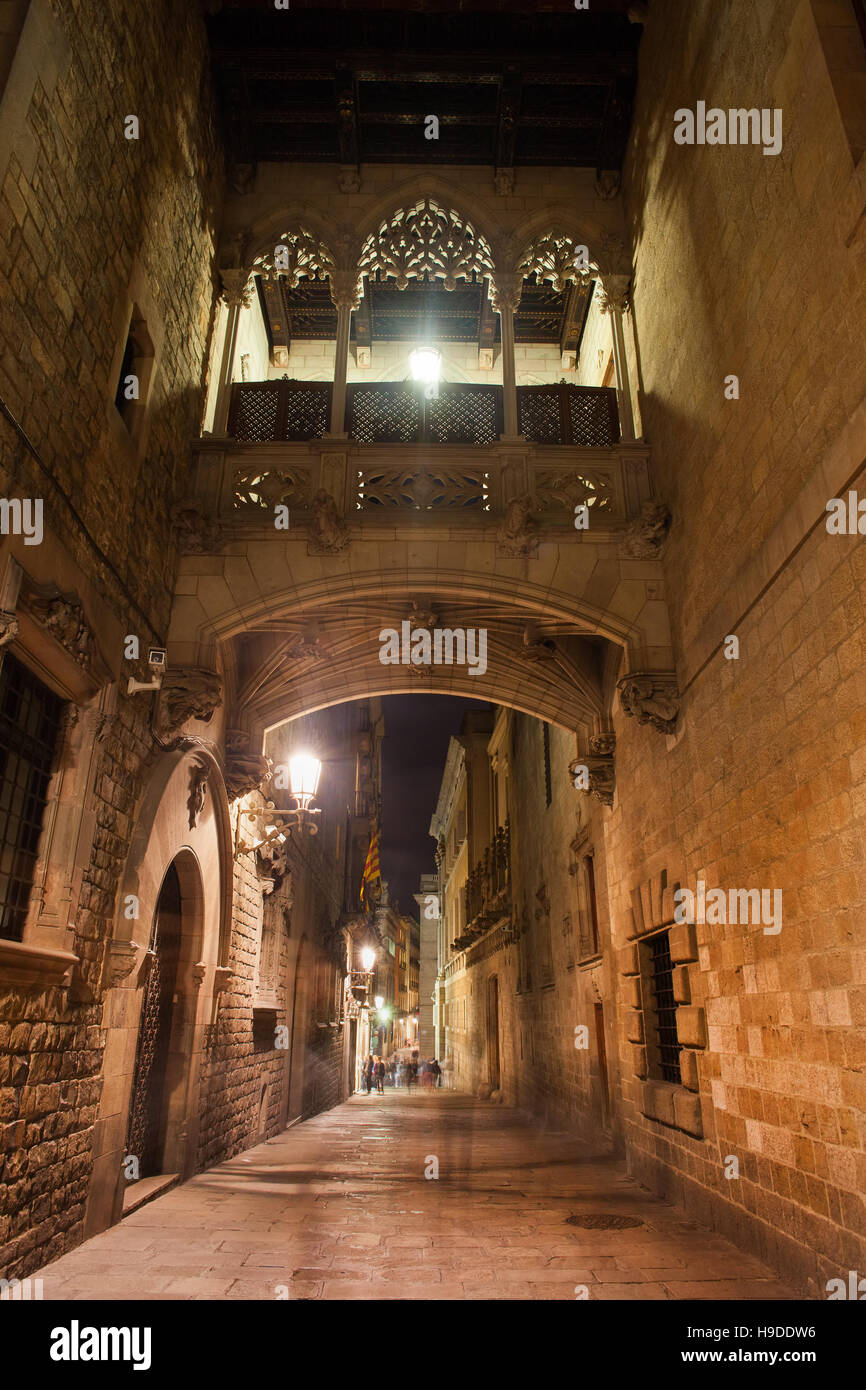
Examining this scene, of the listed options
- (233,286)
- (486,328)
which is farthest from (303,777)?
(486,328)

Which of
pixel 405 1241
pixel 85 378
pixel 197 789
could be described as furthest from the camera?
pixel 197 789

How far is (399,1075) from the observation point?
3859 cm

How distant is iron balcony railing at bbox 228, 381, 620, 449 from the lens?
27.6 ft

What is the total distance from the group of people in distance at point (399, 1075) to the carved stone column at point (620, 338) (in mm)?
22718

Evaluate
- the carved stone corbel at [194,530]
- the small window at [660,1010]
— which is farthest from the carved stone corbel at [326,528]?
the small window at [660,1010]

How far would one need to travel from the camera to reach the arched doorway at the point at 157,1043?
6.82m

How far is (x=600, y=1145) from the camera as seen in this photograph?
30.8 feet

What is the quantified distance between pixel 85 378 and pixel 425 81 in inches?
259

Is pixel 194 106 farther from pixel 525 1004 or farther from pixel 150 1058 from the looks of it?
pixel 525 1004

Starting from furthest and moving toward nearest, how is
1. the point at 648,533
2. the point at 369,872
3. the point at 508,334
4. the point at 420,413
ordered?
the point at 369,872 < the point at 508,334 < the point at 420,413 < the point at 648,533

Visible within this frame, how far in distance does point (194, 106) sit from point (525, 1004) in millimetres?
14925

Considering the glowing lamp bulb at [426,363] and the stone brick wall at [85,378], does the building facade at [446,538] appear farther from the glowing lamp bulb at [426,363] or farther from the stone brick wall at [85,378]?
the glowing lamp bulb at [426,363]

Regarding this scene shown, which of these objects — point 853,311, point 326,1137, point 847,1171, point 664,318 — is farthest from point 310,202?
point 326,1137

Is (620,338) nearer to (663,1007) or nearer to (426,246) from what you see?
(426,246)
